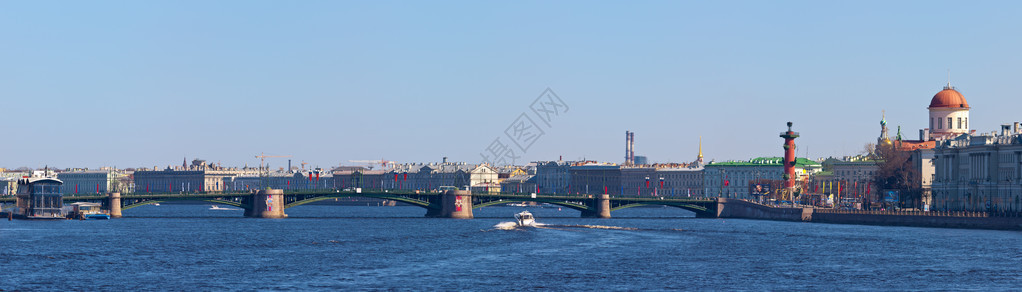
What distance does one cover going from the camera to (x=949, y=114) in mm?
149125

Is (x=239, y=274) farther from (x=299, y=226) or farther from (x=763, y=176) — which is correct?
(x=763, y=176)

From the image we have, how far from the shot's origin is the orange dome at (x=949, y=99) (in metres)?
149

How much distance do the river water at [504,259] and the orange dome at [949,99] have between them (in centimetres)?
5637

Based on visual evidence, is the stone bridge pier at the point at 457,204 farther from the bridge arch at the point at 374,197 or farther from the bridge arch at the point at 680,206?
the bridge arch at the point at 680,206

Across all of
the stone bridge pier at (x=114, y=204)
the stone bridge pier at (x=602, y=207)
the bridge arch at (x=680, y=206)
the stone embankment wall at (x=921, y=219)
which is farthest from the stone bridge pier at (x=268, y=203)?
the stone embankment wall at (x=921, y=219)

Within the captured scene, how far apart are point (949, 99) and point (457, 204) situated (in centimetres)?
5398

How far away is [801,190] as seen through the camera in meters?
163

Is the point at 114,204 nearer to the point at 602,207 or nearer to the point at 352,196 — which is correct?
the point at 352,196

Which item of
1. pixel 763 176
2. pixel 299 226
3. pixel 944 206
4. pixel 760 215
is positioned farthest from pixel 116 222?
pixel 763 176

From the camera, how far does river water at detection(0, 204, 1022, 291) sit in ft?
175

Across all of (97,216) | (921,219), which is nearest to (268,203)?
(97,216)

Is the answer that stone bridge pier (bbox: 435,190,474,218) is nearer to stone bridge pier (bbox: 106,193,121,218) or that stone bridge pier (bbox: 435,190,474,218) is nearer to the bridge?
the bridge

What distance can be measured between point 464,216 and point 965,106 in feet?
181

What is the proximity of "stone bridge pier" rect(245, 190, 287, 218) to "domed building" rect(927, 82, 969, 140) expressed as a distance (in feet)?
210
